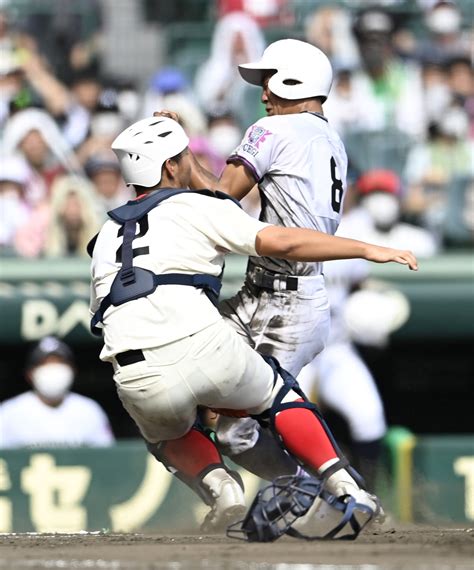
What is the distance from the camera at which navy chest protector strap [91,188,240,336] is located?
535cm

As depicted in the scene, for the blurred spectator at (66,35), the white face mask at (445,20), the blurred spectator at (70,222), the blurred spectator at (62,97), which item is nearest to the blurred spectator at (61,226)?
the blurred spectator at (70,222)

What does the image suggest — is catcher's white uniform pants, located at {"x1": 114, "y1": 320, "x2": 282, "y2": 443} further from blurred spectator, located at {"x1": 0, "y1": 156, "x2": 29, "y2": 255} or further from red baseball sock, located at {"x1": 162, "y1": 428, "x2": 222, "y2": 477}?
blurred spectator, located at {"x1": 0, "y1": 156, "x2": 29, "y2": 255}

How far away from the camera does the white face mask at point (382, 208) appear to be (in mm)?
9719

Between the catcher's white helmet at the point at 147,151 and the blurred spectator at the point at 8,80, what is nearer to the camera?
the catcher's white helmet at the point at 147,151

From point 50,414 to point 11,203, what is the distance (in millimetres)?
1548

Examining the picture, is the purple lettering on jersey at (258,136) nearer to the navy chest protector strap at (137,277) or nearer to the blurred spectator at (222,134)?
the navy chest protector strap at (137,277)

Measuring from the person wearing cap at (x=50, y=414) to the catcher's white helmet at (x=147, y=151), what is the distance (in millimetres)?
3978

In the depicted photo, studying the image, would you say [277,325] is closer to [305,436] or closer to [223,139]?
[305,436]

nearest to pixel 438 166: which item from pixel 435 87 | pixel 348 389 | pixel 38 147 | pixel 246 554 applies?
pixel 435 87

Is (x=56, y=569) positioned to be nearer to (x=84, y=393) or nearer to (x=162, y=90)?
(x=84, y=393)

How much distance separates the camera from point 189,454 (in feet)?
19.4

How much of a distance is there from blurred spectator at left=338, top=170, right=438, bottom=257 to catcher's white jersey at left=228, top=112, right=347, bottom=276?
11.6 feet

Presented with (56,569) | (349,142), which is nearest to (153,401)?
(56,569)

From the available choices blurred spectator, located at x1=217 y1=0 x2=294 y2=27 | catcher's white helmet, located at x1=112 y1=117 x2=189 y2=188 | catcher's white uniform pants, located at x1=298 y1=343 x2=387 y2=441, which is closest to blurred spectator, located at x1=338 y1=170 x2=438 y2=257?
catcher's white uniform pants, located at x1=298 y1=343 x2=387 y2=441
